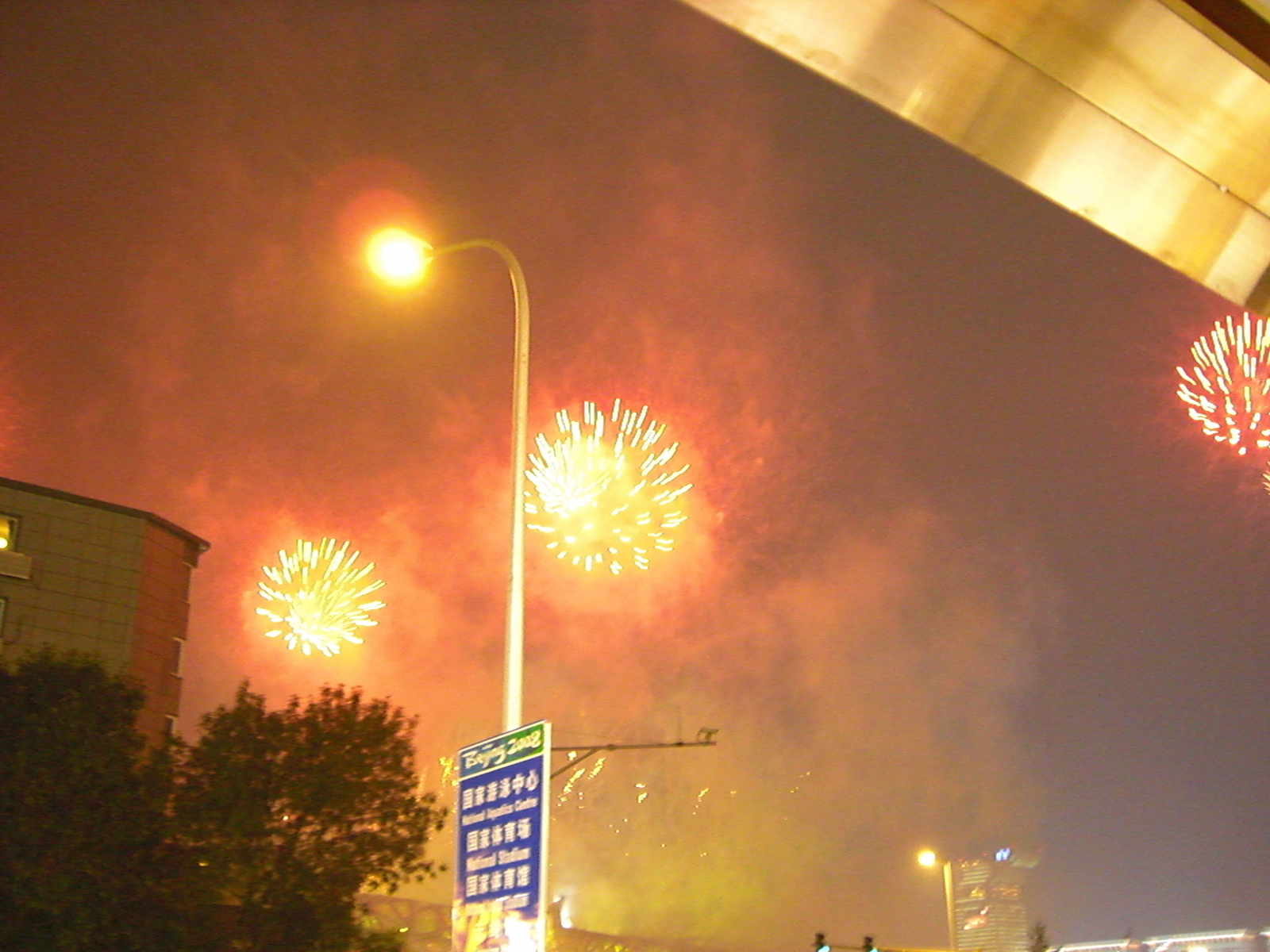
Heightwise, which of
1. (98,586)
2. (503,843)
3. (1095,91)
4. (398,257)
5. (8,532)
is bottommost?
(503,843)

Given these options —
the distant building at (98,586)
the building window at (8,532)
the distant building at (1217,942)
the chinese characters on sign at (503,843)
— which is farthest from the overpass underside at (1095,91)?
the distant building at (1217,942)

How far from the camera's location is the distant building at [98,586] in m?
45.1

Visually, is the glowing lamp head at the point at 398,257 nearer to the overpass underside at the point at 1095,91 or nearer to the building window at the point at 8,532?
the overpass underside at the point at 1095,91

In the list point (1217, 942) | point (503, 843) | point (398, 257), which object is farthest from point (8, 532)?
point (1217, 942)

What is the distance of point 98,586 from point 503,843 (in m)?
43.4

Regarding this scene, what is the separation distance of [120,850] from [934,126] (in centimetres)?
2229

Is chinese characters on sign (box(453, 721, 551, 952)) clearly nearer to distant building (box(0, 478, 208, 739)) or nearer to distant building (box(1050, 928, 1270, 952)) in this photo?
distant building (box(0, 478, 208, 739))

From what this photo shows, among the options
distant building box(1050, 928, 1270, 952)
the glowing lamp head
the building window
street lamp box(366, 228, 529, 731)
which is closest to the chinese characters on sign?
street lamp box(366, 228, 529, 731)

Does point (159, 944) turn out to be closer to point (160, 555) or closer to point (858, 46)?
point (858, 46)

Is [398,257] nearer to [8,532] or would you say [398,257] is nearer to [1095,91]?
[1095,91]

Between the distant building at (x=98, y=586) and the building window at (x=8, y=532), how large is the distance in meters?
0.03

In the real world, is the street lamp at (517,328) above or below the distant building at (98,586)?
below

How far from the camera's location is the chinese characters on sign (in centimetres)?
850

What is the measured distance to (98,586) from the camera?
47.5m
